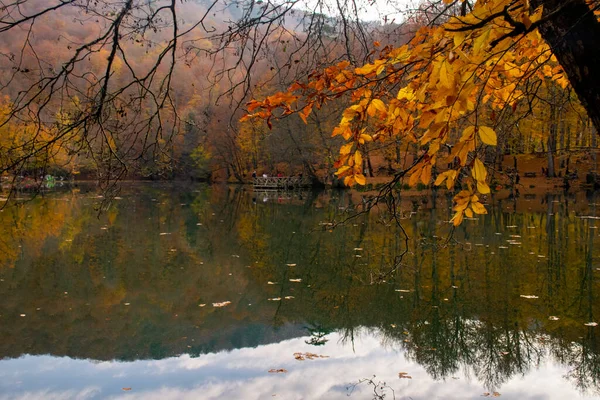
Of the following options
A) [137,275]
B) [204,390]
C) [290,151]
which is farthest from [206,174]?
[204,390]

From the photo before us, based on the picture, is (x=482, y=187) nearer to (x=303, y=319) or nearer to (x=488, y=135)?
(x=488, y=135)

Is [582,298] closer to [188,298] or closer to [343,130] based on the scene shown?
[188,298]

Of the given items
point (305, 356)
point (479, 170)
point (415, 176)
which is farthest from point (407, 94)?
point (305, 356)

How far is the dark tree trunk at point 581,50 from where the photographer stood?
Answer: 1.87 m

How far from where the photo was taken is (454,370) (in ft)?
15.6

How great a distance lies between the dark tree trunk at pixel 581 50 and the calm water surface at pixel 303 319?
3.06ft

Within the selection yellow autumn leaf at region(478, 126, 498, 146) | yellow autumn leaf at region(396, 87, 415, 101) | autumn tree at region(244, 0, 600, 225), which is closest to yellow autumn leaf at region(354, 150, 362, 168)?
autumn tree at region(244, 0, 600, 225)

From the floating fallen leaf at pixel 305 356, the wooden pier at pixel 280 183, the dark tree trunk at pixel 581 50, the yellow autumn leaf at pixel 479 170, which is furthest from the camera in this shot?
the wooden pier at pixel 280 183

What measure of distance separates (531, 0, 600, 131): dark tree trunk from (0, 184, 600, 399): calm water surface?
93 cm

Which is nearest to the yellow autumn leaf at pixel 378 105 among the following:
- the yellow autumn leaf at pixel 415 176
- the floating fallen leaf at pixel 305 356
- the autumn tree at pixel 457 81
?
the autumn tree at pixel 457 81

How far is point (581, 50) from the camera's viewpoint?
1885 millimetres

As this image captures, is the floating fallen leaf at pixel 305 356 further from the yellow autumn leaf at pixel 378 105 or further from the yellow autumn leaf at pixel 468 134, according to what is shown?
the yellow autumn leaf at pixel 468 134

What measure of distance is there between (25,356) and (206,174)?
56530 millimetres

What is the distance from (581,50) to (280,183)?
3784 cm
